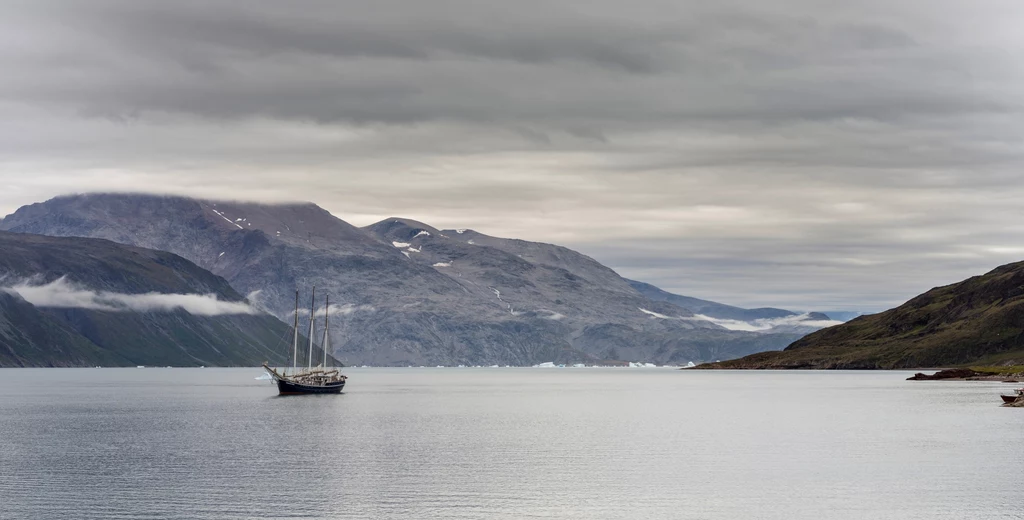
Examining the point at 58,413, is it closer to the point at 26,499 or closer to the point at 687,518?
the point at 26,499

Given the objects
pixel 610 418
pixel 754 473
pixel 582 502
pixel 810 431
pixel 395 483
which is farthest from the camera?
pixel 610 418

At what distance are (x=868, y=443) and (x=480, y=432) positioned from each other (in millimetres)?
47345

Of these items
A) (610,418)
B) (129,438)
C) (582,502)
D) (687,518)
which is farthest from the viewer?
(610,418)

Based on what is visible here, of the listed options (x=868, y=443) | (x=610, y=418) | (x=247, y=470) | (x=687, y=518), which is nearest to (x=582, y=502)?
(x=687, y=518)

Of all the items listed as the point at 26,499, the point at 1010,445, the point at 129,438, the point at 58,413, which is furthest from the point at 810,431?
the point at 58,413

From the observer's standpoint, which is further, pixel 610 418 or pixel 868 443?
pixel 610 418

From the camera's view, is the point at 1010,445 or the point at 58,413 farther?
the point at 58,413

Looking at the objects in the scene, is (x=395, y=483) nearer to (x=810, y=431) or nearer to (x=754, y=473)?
(x=754, y=473)

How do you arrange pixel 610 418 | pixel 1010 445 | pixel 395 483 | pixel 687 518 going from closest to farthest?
pixel 687 518 < pixel 395 483 < pixel 1010 445 < pixel 610 418

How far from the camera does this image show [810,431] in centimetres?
14662

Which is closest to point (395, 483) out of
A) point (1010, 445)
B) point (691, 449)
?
point (691, 449)

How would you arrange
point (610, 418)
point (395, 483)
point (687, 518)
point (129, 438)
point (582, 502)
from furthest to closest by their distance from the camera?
1. point (610, 418)
2. point (129, 438)
3. point (395, 483)
4. point (582, 502)
5. point (687, 518)

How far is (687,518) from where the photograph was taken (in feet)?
253

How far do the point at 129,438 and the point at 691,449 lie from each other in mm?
63884
